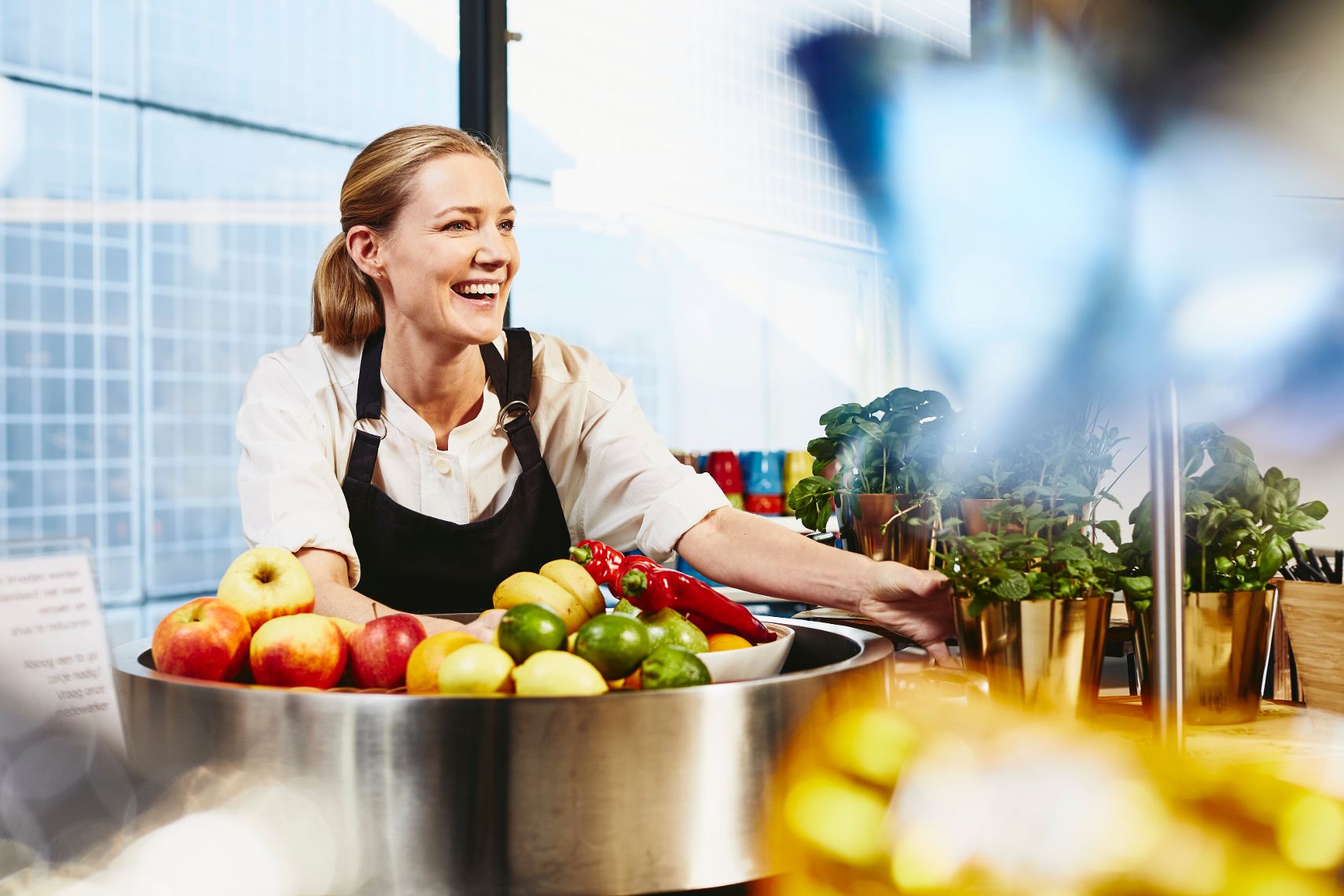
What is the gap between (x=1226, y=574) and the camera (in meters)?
0.99

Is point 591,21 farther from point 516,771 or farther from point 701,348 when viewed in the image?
point 516,771

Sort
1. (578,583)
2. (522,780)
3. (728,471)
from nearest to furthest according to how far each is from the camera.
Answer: (522,780) → (578,583) → (728,471)

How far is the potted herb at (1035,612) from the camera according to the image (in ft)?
3.05

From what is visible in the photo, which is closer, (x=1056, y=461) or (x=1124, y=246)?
(x=1124, y=246)

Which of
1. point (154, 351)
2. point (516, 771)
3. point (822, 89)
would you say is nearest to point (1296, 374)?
point (516, 771)

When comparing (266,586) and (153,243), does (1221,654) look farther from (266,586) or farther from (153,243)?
(153,243)

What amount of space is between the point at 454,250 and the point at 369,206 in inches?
7.2

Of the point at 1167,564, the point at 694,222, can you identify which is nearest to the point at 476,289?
the point at 1167,564

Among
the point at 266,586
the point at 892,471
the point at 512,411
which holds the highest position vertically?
the point at 512,411

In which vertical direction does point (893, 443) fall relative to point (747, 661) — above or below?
above

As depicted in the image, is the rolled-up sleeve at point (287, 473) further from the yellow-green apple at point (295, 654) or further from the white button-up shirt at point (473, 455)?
the yellow-green apple at point (295, 654)

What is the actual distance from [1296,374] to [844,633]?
528 mm

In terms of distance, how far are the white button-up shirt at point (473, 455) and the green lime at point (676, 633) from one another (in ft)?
2.08

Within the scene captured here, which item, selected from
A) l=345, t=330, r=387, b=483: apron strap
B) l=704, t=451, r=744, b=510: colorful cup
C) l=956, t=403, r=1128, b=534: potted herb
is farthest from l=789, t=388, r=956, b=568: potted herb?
l=704, t=451, r=744, b=510: colorful cup
